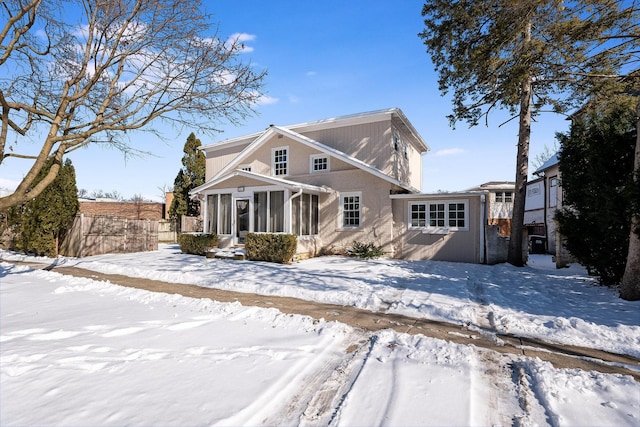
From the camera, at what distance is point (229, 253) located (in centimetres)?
1337

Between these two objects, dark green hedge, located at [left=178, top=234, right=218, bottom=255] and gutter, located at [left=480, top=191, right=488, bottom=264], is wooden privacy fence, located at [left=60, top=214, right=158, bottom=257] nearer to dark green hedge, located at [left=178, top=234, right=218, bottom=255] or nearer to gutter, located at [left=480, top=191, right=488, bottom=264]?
dark green hedge, located at [left=178, top=234, right=218, bottom=255]

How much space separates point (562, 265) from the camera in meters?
11.8

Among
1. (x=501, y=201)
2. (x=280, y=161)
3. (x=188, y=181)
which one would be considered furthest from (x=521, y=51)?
(x=501, y=201)

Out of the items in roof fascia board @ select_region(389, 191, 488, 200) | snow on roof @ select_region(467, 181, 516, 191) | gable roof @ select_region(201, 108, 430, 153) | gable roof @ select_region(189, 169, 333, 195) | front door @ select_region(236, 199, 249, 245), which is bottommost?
front door @ select_region(236, 199, 249, 245)

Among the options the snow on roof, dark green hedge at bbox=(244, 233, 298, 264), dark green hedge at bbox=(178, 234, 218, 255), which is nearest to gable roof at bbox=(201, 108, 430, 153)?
dark green hedge at bbox=(244, 233, 298, 264)

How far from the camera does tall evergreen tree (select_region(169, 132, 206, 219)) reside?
80.9 ft

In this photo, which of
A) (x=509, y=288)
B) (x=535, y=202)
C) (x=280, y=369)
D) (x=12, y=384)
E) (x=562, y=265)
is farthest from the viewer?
(x=535, y=202)

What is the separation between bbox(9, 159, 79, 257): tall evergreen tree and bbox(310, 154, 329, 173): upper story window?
10738mm

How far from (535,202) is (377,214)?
17695mm

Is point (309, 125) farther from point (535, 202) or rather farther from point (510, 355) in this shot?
point (535, 202)

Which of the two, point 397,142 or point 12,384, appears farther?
point 397,142

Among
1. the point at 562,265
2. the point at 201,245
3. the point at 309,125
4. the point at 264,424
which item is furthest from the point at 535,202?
the point at 264,424

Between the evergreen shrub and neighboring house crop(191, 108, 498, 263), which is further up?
neighboring house crop(191, 108, 498, 263)

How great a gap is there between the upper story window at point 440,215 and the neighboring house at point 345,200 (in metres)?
0.04
